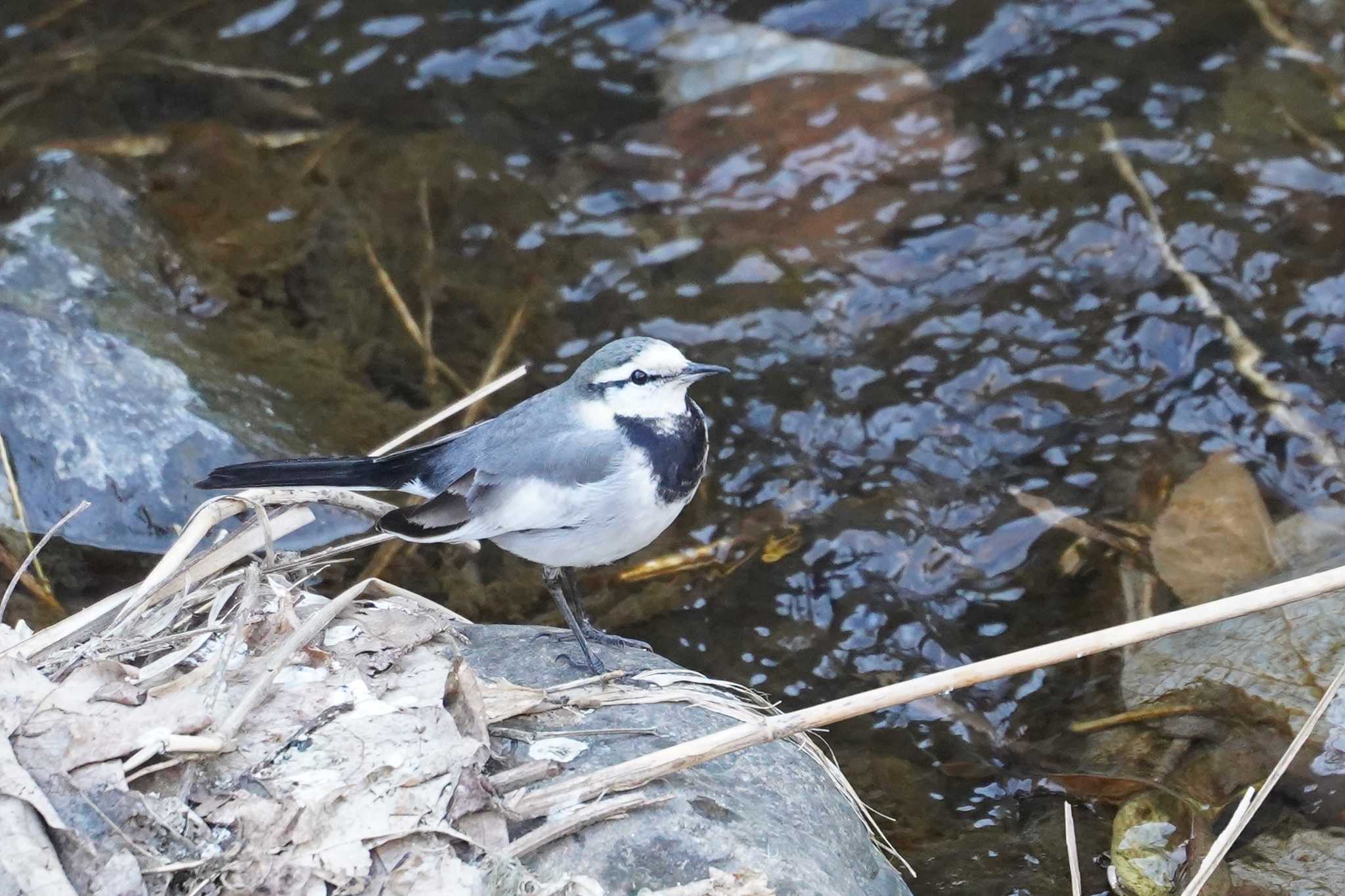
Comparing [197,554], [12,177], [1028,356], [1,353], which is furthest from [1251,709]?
[12,177]

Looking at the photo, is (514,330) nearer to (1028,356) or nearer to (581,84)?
(581,84)

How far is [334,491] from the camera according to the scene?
4727 millimetres

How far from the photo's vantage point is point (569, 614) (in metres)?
4.51

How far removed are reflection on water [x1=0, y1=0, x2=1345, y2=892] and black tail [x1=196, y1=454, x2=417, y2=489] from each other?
1054 mm

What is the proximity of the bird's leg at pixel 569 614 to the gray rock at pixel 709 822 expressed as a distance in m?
0.11

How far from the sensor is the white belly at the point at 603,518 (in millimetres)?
4387

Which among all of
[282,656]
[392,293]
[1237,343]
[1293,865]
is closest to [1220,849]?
[1293,865]

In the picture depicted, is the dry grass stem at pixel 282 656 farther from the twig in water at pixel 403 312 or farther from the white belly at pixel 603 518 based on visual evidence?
the twig in water at pixel 403 312

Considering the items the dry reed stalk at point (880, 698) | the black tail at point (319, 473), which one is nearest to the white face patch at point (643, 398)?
the black tail at point (319, 473)

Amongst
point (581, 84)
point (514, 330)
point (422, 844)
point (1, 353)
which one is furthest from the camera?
point (581, 84)

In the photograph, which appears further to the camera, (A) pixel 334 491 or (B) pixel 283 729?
(A) pixel 334 491

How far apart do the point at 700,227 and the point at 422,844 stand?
4516mm

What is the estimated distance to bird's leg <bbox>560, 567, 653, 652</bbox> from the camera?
4.77 meters

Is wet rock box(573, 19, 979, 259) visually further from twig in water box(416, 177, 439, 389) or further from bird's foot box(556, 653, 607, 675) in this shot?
bird's foot box(556, 653, 607, 675)
